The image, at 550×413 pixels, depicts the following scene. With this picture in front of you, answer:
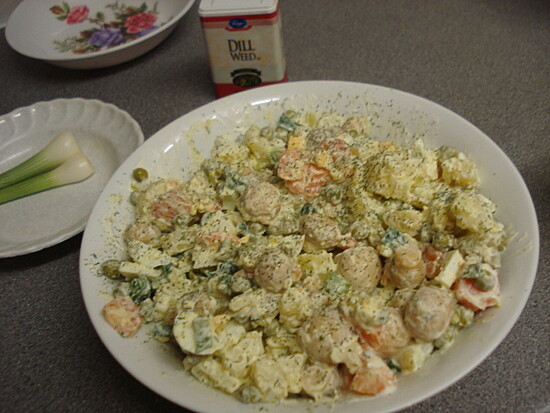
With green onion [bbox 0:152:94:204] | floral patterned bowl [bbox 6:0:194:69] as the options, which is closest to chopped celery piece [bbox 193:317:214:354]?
green onion [bbox 0:152:94:204]

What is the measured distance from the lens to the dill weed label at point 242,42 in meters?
1.27

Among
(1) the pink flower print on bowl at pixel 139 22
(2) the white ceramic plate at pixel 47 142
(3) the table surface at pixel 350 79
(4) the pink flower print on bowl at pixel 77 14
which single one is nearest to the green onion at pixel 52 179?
(2) the white ceramic plate at pixel 47 142

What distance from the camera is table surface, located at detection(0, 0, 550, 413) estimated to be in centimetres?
96

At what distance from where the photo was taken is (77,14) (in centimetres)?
192

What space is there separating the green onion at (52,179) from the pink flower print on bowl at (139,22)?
671 millimetres

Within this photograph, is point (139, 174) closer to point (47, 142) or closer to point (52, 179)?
point (52, 179)

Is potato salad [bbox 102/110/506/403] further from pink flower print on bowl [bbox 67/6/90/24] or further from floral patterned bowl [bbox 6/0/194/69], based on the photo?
pink flower print on bowl [bbox 67/6/90/24]

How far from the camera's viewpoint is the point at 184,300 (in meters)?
0.88

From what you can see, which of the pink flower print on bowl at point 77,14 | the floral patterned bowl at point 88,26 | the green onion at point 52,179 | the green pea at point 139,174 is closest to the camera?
the green pea at point 139,174

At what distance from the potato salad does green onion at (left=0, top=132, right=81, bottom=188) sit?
489 mm

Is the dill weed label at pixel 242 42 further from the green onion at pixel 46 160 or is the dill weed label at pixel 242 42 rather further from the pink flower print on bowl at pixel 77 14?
the pink flower print on bowl at pixel 77 14

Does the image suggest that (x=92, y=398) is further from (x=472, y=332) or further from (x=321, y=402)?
(x=472, y=332)

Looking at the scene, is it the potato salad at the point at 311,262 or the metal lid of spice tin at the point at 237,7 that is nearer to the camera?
the potato salad at the point at 311,262

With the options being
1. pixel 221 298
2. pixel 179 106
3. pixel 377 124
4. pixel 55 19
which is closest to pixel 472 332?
pixel 221 298
